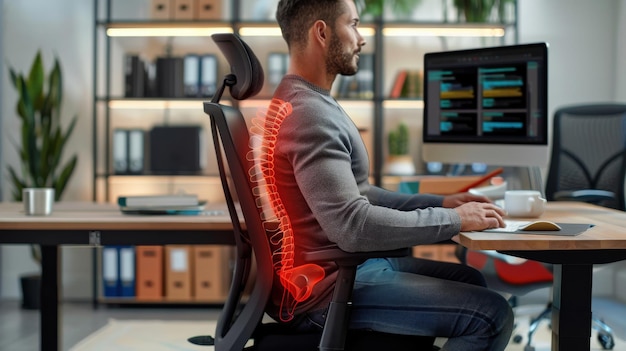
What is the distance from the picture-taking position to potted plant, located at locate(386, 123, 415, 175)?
480 centimetres

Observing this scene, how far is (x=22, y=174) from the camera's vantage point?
4.93 metres

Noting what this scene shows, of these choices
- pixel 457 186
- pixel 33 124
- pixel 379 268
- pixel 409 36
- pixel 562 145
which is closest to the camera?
pixel 379 268

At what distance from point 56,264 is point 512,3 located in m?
3.17

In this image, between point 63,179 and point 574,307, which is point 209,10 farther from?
A: point 574,307

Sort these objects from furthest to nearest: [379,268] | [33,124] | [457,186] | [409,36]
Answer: [409,36]
[33,124]
[457,186]
[379,268]

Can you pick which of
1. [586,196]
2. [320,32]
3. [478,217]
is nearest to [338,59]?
[320,32]

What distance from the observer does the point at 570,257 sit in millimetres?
1707

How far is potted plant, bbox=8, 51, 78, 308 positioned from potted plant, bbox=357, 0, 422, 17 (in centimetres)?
188

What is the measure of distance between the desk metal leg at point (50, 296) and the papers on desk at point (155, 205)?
19.9 inches

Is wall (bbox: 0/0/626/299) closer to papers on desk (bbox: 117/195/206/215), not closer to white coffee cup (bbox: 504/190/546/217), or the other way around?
papers on desk (bbox: 117/195/206/215)

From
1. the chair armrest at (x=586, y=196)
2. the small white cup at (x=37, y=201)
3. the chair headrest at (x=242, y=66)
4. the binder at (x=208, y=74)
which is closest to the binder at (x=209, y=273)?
the binder at (x=208, y=74)

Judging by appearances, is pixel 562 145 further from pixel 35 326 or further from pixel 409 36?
pixel 35 326

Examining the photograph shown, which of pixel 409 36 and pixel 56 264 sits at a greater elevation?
pixel 409 36

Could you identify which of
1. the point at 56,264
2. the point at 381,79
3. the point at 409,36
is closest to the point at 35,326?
the point at 56,264
